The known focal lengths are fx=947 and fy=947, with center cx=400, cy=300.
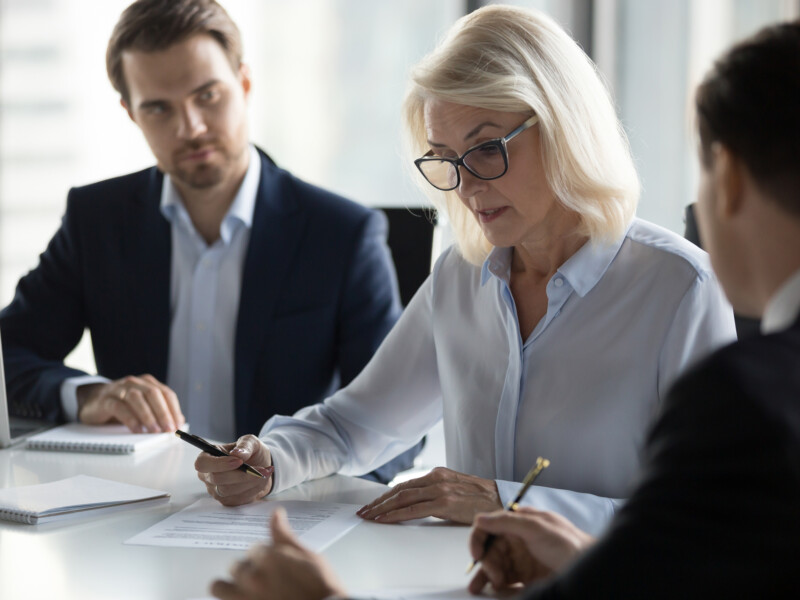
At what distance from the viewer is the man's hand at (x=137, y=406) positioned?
215 centimetres

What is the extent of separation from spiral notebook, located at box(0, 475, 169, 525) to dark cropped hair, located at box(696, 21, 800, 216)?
1.18 meters

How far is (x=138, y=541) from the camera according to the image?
1471mm

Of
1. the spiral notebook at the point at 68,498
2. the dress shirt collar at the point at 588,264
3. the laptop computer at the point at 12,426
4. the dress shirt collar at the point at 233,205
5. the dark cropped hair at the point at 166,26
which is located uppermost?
the dark cropped hair at the point at 166,26

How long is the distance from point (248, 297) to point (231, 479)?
0.95 meters

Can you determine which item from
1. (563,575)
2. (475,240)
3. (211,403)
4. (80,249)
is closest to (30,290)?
(80,249)

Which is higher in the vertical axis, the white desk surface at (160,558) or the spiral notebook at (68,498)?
the spiral notebook at (68,498)

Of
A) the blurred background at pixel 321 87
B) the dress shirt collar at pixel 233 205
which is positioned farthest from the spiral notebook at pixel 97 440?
the blurred background at pixel 321 87

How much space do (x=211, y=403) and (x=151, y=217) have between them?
1.85 ft

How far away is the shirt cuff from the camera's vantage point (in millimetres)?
2297

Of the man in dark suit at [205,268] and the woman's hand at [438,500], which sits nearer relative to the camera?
the woman's hand at [438,500]

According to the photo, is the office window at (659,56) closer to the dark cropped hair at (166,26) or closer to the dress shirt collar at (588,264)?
the dark cropped hair at (166,26)

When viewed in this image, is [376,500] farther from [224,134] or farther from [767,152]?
[224,134]

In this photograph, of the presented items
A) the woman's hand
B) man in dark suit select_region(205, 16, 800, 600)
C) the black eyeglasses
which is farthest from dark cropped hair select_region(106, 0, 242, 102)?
man in dark suit select_region(205, 16, 800, 600)

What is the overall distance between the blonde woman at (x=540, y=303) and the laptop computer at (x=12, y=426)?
61 centimetres
